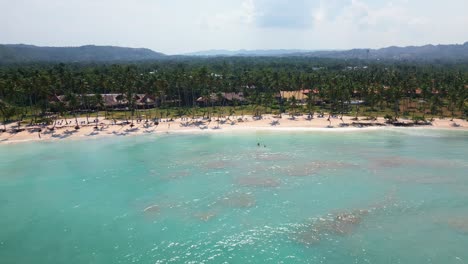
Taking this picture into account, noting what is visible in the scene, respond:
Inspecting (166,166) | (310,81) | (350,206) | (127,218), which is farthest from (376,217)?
(310,81)

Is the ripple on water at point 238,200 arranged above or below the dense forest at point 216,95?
below

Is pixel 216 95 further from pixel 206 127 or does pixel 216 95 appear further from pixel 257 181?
pixel 257 181

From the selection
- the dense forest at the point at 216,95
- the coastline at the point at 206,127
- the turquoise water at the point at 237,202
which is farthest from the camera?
the dense forest at the point at 216,95

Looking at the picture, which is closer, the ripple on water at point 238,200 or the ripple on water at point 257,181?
the ripple on water at point 238,200

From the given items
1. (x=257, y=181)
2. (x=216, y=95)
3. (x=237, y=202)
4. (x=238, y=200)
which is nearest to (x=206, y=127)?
(x=216, y=95)

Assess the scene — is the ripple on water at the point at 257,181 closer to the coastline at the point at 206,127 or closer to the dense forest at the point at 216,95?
the coastline at the point at 206,127

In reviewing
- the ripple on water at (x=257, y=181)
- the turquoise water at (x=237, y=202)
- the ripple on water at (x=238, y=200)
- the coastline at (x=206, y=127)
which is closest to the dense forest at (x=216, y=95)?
the coastline at (x=206, y=127)

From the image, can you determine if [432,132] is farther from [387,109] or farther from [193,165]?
[193,165]

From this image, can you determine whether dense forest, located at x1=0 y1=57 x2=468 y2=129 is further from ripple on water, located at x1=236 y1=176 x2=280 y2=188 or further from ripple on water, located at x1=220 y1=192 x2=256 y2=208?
ripple on water, located at x1=220 y1=192 x2=256 y2=208

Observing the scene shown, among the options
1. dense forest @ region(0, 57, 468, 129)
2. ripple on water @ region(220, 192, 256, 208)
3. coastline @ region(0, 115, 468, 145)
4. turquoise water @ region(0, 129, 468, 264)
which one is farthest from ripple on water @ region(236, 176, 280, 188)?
dense forest @ region(0, 57, 468, 129)
